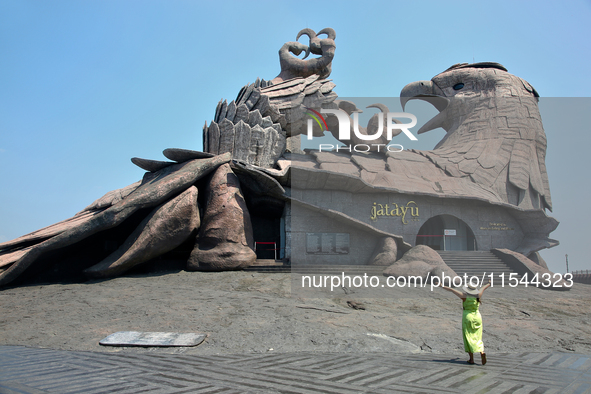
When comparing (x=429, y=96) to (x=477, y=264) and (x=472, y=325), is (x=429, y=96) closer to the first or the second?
(x=477, y=264)

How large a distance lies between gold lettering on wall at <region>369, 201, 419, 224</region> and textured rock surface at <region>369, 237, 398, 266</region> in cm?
143

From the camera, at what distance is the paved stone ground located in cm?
330

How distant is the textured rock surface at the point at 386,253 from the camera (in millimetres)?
12422

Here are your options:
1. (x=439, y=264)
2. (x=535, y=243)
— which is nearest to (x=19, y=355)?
(x=439, y=264)

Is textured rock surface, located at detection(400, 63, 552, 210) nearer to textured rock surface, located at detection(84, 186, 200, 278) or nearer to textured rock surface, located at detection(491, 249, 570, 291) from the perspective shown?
textured rock surface, located at detection(491, 249, 570, 291)

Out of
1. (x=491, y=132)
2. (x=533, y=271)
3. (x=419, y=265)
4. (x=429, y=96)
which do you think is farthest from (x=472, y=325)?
(x=429, y=96)

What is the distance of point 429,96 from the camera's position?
21.2 m

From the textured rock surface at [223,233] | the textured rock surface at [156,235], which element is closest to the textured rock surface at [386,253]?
the textured rock surface at [223,233]

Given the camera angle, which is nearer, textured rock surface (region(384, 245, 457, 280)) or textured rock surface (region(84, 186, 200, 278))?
textured rock surface (region(84, 186, 200, 278))

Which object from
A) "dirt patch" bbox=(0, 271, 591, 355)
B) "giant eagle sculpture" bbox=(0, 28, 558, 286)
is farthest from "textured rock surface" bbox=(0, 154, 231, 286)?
"dirt patch" bbox=(0, 271, 591, 355)

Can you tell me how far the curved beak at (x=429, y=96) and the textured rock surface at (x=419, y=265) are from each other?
36.8 ft

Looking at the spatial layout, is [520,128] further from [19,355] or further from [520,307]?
[19,355]

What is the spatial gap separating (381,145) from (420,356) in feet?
43.4

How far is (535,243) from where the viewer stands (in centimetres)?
1530
